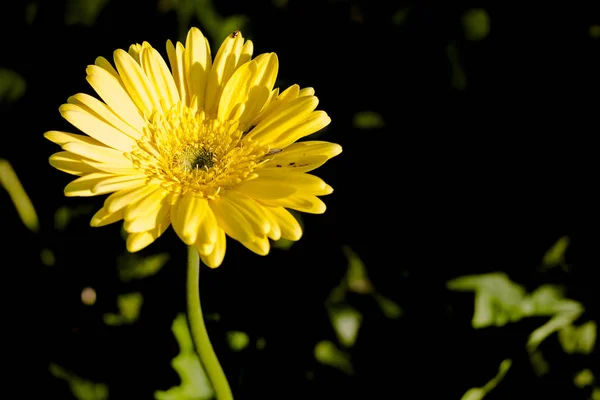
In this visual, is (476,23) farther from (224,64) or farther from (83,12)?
(83,12)

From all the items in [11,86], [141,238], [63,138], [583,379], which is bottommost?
[583,379]

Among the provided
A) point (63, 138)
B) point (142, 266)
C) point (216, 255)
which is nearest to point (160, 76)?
point (63, 138)

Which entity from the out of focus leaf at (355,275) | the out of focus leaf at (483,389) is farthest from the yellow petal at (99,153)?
the out of focus leaf at (483,389)

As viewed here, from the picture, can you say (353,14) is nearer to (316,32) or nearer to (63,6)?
(316,32)

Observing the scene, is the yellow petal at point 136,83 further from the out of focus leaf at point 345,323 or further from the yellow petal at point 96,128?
the out of focus leaf at point 345,323

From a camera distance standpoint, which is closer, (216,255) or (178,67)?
(216,255)

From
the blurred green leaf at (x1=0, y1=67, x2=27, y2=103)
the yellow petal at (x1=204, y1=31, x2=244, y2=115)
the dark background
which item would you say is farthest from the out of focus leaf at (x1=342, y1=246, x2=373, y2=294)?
the blurred green leaf at (x1=0, y1=67, x2=27, y2=103)

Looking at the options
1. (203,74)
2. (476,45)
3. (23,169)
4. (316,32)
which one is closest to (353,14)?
(316,32)
